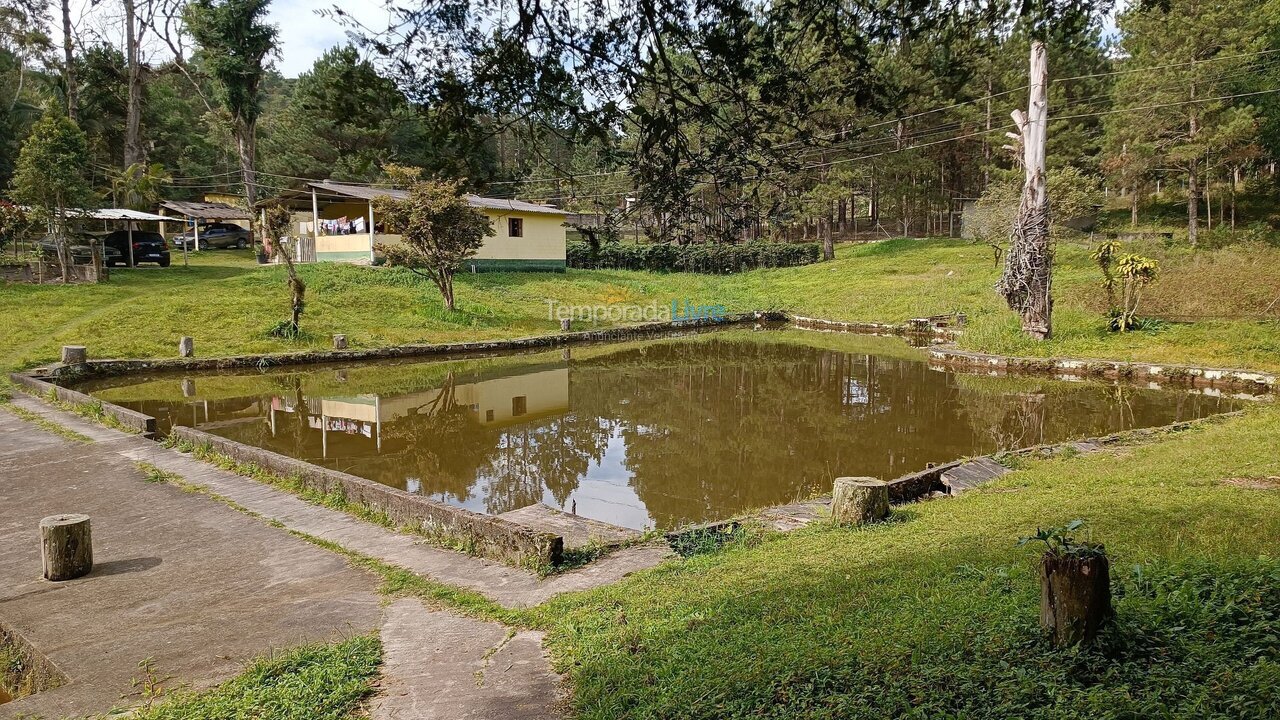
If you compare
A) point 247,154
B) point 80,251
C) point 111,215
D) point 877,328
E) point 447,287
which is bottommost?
point 877,328

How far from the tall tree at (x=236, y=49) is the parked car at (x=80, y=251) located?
6283 millimetres

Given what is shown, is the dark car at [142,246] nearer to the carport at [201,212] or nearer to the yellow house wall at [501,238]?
the carport at [201,212]

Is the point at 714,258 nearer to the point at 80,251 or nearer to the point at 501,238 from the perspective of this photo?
the point at 501,238

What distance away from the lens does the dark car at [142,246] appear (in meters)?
26.7

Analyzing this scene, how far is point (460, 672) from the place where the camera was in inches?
163

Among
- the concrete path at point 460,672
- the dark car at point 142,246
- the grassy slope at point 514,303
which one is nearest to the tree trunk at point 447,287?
the grassy slope at point 514,303

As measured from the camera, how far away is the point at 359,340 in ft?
60.8

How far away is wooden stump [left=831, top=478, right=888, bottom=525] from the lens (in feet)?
20.6

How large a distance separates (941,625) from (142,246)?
103 feet

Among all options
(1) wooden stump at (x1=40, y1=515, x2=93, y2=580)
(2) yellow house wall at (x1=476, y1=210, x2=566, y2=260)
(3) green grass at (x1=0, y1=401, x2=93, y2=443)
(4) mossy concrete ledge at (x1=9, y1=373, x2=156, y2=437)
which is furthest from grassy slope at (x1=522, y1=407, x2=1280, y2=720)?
(2) yellow house wall at (x1=476, y1=210, x2=566, y2=260)

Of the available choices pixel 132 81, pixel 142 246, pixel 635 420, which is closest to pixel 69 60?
pixel 132 81

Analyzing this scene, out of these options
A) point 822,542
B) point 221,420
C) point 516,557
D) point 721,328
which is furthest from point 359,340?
point 822,542

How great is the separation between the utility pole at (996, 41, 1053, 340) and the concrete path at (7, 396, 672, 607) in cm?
1491

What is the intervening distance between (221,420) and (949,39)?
11969 millimetres
